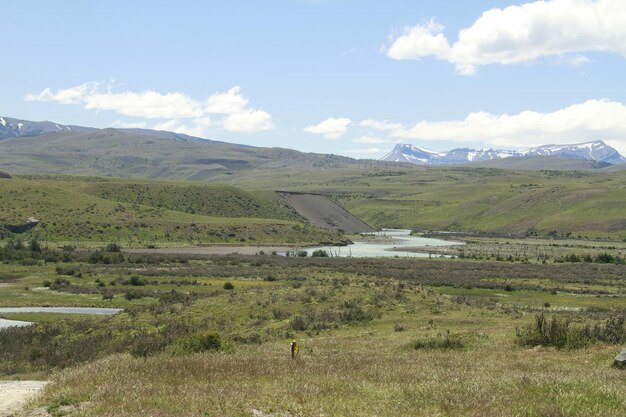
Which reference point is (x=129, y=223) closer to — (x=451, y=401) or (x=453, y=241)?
(x=453, y=241)

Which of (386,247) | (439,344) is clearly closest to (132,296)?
(439,344)

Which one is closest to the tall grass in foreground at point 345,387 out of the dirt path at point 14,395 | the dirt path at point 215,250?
the dirt path at point 14,395

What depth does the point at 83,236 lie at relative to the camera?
130 metres

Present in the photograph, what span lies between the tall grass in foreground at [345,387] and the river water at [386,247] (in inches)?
3904

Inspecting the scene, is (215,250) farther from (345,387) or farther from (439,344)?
(345,387)

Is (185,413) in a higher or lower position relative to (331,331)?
Answer: higher

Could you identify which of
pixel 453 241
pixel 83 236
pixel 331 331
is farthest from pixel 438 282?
pixel 453 241

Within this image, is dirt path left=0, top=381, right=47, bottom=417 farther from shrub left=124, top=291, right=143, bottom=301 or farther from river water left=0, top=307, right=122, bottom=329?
shrub left=124, top=291, right=143, bottom=301

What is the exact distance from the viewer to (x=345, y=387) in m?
15.9

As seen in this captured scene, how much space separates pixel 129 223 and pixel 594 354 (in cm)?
12599

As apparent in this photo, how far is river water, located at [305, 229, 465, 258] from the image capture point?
125 m

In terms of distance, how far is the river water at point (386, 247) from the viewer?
12456 cm

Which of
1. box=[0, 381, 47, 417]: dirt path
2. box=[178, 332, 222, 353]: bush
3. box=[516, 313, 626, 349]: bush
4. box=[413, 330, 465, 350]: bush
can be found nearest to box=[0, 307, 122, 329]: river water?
box=[178, 332, 222, 353]: bush

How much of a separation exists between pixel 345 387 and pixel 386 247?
127481mm
